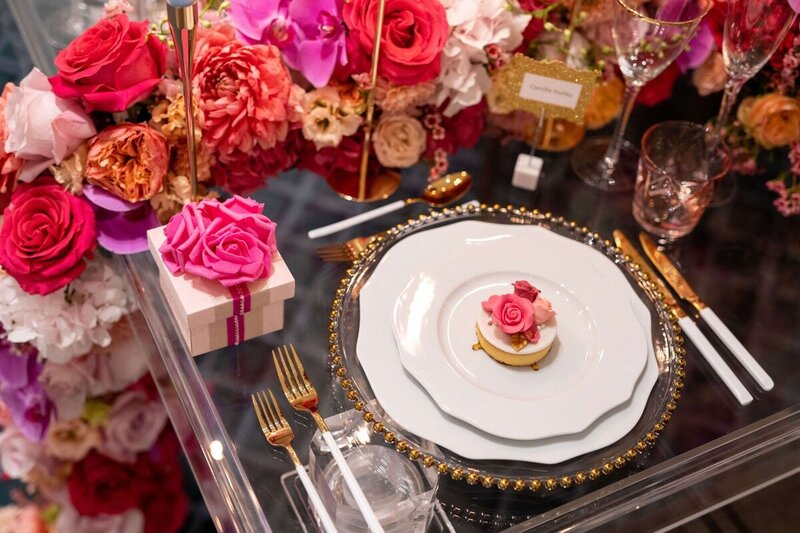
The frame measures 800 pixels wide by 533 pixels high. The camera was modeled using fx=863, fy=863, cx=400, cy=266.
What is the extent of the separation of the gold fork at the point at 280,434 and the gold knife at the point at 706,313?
1.83ft

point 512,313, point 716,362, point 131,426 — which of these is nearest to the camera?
point 512,313

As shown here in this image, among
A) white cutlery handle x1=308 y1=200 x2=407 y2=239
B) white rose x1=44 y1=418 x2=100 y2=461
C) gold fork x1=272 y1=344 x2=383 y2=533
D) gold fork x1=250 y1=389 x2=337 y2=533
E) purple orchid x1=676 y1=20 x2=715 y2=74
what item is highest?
purple orchid x1=676 y1=20 x2=715 y2=74

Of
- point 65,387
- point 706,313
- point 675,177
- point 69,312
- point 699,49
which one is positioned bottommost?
point 65,387

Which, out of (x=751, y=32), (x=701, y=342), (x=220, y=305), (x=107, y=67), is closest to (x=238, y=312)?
(x=220, y=305)

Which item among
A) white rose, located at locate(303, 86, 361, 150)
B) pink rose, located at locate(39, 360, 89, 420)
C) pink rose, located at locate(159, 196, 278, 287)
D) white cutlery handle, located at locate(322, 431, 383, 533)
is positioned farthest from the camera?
pink rose, located at locate(39, 360, 89, 420)

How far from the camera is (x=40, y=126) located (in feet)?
3.44

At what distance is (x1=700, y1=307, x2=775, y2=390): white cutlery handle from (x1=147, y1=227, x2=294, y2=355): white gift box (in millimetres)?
550

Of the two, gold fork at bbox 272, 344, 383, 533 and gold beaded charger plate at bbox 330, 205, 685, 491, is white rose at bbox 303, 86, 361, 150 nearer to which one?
gold beaded charger plate at bbox 330, 205, 685, 491

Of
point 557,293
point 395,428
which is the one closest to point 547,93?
point 557,293

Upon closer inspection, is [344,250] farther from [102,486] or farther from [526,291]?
[102,486]

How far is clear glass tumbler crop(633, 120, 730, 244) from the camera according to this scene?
1202 mm

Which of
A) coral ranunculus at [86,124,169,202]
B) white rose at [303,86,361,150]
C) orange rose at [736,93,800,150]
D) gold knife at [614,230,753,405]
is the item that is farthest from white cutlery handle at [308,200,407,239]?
orange rose at [736,93,800,150]

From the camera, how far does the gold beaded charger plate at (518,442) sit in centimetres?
91

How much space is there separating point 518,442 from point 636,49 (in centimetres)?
60
